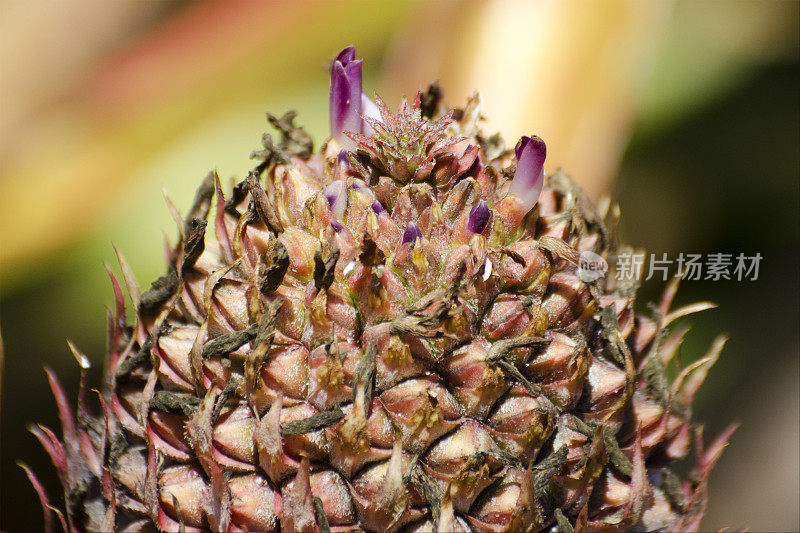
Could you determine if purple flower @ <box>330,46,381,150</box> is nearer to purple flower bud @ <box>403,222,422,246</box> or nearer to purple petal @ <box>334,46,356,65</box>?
purple petal @ <box>334,46,356,65</box>

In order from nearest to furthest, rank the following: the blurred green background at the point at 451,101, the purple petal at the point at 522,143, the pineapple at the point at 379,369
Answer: the pineapple at the point at 379,369 < the purple petal at the point at 522,143 < the blurred green background at the point at 451,101

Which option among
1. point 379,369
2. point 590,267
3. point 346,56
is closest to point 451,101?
point 346,56

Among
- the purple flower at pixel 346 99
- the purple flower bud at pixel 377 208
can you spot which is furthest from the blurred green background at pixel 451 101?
the purple flower bud at pixel 377 208

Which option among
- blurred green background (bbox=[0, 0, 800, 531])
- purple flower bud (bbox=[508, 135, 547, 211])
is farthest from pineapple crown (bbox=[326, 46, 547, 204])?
blurred green background (bbox=[0, 0, 800, 531])

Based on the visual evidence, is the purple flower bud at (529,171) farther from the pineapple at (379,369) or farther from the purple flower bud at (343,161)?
the purple flower bud at (343,161)

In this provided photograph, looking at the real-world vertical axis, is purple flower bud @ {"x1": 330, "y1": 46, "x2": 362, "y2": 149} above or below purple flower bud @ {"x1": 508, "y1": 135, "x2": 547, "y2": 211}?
above

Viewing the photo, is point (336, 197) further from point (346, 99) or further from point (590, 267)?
point (590, 267)

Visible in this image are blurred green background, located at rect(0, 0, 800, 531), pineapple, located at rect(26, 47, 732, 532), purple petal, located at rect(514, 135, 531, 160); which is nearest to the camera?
pineapple, located at rect(26, 47, 732, 532)

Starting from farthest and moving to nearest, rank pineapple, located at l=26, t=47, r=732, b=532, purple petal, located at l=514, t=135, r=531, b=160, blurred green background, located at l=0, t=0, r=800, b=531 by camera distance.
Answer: blurred green background, located at l=0, t=0, r=800, b=531 < purple petal, located at l=514, t=135, r=531, b=160 < pineapple, located at l=26, t=47, r=732, b=532

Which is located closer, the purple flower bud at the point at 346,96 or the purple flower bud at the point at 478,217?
the purple flower bud at the point at 478,217
